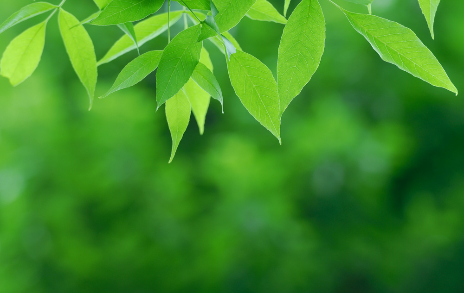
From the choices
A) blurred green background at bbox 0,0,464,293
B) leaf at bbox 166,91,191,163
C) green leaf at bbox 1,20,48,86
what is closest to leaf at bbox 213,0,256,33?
leaf at bbox 166,91,191,163

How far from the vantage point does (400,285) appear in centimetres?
314

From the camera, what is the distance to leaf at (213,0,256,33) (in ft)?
0.83

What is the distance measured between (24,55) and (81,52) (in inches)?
2.7

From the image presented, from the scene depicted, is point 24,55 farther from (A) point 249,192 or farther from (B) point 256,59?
(A) point 249,192

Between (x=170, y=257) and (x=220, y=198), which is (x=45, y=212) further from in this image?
(x=220, y=198)

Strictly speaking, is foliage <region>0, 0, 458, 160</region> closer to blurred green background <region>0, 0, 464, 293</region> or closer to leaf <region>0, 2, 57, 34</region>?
leaf <region>0, 2, 57, 34</region>

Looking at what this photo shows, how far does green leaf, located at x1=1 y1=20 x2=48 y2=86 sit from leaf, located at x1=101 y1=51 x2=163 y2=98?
150 mm

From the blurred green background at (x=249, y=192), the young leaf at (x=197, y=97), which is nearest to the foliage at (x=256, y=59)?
the young leaf at (x=197, y=97)

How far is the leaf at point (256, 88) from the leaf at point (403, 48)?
73 millimetres

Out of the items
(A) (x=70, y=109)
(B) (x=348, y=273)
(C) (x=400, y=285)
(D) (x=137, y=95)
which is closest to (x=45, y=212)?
(A) (x=70, y=109)

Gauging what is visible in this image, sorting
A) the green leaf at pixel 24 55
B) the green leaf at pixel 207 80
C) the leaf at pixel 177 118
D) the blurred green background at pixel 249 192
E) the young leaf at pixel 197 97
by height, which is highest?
the green leaf at pixel 207 80

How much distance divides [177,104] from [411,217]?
10.6 feet

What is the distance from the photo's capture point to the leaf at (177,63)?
0.90 feet

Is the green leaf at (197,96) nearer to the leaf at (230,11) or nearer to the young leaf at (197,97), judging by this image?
the young leaf at (197,97)
